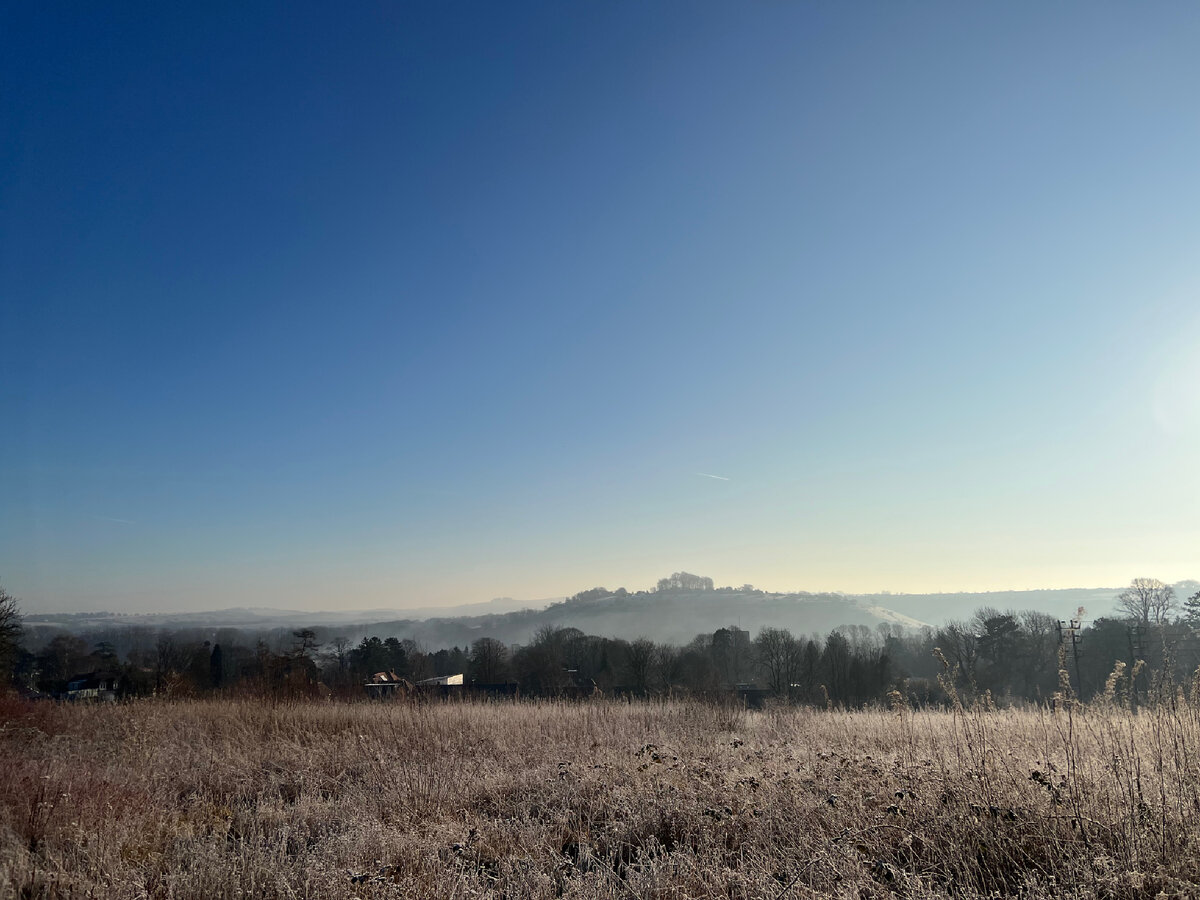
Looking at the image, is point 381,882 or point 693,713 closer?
point 381,882

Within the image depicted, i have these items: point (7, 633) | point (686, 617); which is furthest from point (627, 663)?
point (686, 617)

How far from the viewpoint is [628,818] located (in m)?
5.30

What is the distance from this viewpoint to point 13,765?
6816 mm

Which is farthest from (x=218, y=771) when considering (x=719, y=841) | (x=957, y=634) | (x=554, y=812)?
(x=957, y=634)

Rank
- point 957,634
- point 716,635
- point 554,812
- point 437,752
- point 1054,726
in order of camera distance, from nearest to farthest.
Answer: point 554,812 < point 1054,726 < point 437,752 < point 957,634 < point 716,635

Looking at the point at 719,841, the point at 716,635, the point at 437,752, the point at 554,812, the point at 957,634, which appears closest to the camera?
the point at 719,841

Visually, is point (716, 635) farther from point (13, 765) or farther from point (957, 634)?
point (13, 765)

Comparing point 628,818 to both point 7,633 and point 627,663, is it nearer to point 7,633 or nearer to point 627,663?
point 7,633

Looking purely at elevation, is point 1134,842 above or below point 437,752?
above

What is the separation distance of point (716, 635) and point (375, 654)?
27736 millimetres

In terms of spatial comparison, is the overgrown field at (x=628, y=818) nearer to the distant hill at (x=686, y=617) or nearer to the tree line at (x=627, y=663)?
the tree line at (x=627, y=663)

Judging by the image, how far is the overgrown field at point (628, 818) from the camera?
3.74 metres

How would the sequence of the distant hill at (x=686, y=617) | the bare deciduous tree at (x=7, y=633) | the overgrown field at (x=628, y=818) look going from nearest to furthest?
the overgrown field at (x=628, y=818), the bare deciduous tree at (x=7, y=633), the distant hill at (x=686, y=617)

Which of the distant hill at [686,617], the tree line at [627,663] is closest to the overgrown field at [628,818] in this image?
the tree line at [627,663]
